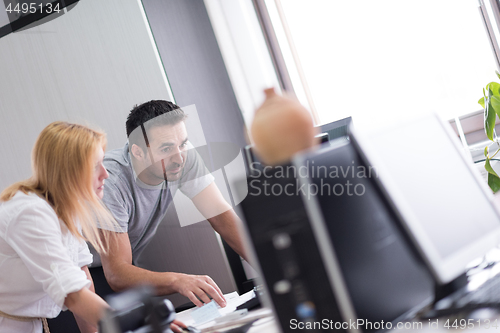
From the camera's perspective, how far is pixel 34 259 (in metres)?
1.22

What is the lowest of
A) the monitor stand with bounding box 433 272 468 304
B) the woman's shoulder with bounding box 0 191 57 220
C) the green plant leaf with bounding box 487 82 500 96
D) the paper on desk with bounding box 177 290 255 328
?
the paper on desk with bounding box 177 290 255 328

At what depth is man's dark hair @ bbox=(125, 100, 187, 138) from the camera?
1.92 meters

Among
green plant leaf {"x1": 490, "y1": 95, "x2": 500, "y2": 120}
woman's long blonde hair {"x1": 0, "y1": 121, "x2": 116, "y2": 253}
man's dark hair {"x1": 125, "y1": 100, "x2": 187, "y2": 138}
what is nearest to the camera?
woman's long blonde hair {"x1": 0, "y1": 121, "x2": 116, "y2": 253}

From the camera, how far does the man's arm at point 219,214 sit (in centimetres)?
198

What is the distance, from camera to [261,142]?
77 cm

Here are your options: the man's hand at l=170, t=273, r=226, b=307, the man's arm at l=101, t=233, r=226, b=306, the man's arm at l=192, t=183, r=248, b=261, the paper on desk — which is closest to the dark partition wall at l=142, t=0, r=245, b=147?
the man's arm at l=192, t=183, r=248, b=261

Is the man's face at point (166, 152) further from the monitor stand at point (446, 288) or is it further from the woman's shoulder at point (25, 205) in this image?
the monitor stand at point (446, 288)

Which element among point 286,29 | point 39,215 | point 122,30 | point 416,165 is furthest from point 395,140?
point 286,29

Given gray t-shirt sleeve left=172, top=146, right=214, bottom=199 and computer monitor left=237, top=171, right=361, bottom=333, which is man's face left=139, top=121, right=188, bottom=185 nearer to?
gray t-shirt sleeve left=172, top=146, right=214, bottom=199

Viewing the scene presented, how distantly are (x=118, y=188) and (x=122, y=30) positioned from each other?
745mm

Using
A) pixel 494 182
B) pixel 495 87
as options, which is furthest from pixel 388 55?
pixel 494 182

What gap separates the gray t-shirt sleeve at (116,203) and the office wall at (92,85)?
224mm

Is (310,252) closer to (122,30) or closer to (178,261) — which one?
(178,261)

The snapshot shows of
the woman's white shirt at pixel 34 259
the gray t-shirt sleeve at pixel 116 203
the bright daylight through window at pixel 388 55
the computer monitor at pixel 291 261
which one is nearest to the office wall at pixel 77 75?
the gray t-shirt sleeve at pixel 116 203
